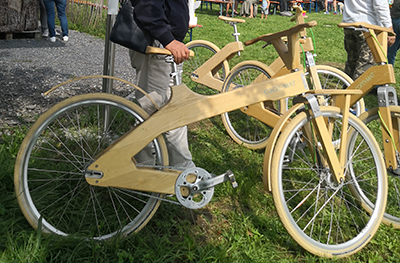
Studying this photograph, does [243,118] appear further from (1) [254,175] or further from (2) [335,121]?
(2) [335,121]

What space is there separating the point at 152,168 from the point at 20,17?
629cm

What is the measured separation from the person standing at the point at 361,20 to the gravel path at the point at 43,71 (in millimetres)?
3088

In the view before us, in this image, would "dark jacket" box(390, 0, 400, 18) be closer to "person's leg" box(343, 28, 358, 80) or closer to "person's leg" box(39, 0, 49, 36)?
"person's leg" box(343, 28, 358, 80)

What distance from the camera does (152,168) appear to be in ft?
8.91

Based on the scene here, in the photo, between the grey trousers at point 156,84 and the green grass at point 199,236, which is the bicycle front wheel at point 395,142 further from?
the grey trousers at point 156,84

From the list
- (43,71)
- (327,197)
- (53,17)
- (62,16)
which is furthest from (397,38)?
(53,17)

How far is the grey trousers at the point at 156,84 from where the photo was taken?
2.88 meters

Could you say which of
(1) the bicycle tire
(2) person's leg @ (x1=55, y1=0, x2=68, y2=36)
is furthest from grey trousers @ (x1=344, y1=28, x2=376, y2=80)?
(2) person's leg @ (x1=55, y1=0, x2=68, y2=36)

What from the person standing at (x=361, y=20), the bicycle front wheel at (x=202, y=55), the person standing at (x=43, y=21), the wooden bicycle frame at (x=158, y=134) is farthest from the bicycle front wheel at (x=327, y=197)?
the person standing at (x=43, y=21)

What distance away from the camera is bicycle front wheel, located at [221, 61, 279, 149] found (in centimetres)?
440

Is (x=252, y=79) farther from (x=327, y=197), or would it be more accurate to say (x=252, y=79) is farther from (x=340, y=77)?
(x=327, y=197)

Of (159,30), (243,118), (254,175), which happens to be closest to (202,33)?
(243,118)

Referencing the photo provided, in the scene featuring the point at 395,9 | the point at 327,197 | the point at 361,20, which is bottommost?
the point at 327,197

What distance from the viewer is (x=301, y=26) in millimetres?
2707
